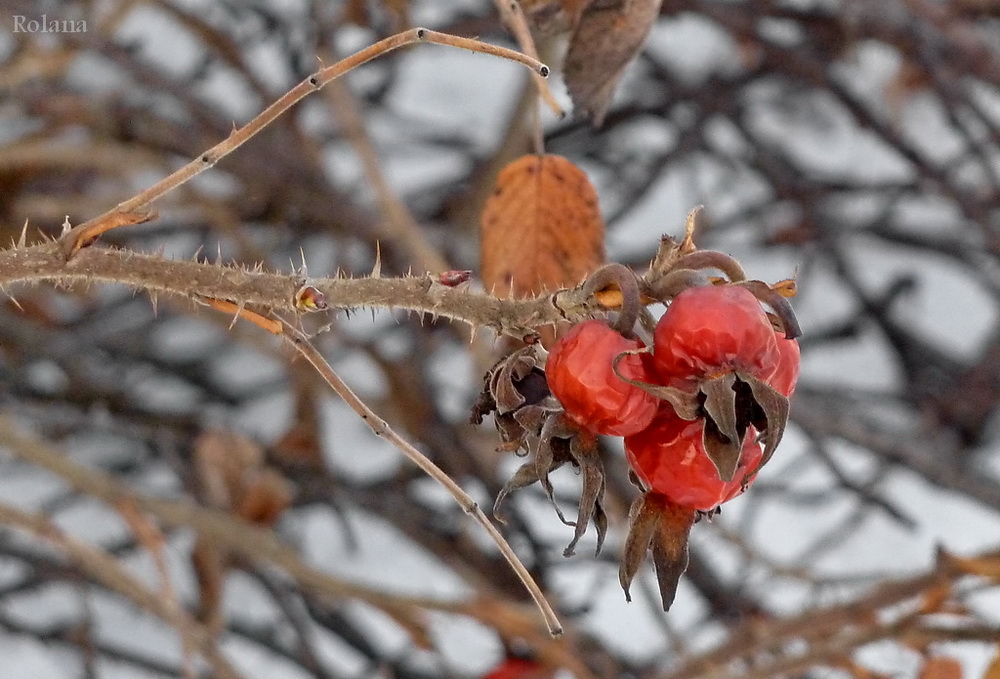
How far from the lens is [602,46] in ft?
2.12

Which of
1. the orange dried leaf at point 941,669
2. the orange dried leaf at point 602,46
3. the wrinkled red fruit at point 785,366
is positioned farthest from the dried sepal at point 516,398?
the orange dried leaf at point 941,669

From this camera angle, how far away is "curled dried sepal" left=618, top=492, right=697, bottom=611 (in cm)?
47

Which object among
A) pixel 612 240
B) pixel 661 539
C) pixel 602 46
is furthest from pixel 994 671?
pixel 612 240

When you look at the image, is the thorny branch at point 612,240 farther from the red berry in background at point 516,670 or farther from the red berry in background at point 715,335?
the red berry in background at point 715,335

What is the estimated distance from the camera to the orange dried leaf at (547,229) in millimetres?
682

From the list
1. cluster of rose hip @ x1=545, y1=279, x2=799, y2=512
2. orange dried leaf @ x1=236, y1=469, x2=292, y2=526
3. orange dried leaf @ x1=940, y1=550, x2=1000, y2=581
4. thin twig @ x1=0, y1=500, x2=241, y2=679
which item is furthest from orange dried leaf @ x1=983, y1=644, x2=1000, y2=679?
orange dried leaf @ x1=236, y1=469, x2=292, y2=526

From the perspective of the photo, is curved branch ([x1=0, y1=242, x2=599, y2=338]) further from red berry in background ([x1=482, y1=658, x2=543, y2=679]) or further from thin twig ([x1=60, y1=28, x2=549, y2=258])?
red berry in background ([x1=482, y1=658, x2=543, y2=679])

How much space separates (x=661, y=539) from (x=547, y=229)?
0.27m

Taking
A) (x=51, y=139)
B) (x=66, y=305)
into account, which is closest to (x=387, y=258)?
(x=51, y=139)

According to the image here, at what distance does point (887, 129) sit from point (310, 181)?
0.77 m

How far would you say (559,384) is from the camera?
0.47 m

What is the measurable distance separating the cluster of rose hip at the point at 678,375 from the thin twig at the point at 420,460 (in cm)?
8

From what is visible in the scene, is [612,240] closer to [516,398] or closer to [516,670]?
[516,670]

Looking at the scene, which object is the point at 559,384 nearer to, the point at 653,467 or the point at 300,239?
the point at 653,467
